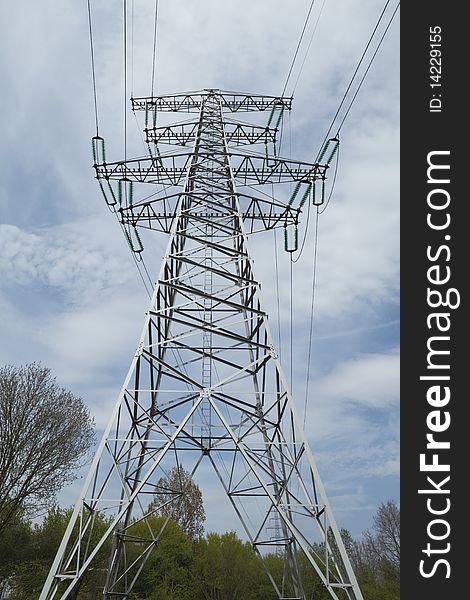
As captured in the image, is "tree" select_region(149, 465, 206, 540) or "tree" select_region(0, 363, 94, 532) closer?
"tree" select_region(0, 363, 94, 532)

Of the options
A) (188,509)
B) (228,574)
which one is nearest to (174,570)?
(228,574)

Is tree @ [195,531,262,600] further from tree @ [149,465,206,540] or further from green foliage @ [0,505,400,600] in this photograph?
tree @ [149,465,206,540]

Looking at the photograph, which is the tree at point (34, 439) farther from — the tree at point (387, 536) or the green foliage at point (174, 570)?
the tree at point (387, 536)

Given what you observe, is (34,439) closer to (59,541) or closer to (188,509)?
(59,541)

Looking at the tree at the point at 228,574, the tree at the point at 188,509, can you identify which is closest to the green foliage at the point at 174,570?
the tree at the point at 228,574

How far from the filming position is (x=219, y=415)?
29.7ft

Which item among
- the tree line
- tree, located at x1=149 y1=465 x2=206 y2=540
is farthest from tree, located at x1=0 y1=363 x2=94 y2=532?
tree, located at x1=149 y1=465 x2=206 y2=540

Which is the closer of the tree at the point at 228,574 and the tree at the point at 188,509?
the tree at the point at 228,574

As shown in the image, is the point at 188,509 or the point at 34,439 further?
the point at 188,509

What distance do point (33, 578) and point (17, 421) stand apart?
653 centimetres

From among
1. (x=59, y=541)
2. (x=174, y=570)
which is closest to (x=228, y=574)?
(x=174, y=570)

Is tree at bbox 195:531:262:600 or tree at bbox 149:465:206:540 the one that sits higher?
tree at bbox 149:465:206:540

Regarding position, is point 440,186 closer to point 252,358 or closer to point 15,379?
point 252,358

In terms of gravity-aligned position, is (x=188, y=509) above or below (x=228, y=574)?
above
